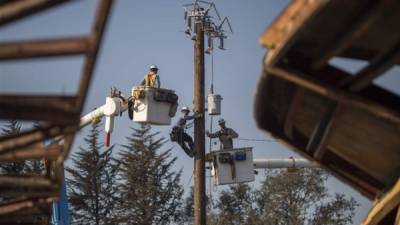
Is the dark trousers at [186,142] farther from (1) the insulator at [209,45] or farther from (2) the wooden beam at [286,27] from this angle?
(2) the wooden beam at [286,27]

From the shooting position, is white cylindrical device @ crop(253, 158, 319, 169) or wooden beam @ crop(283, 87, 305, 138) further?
white cylindrical device @ crop(253, 158, 319, 169)

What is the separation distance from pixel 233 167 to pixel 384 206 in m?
10.9

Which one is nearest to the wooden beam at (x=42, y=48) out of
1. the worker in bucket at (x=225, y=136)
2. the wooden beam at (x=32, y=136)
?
the wooden beam at (x=32, y=136)

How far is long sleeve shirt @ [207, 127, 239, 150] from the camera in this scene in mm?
18172

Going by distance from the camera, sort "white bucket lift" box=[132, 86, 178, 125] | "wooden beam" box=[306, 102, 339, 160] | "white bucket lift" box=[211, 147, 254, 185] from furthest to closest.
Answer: "white bucket lift" box=[211, 147, 254, 185], "white bucket lift" box=[132, 86, 178, 125], "wooden beam" box=[306, 102, 339, 160]

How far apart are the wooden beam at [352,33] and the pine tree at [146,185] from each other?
43.2m

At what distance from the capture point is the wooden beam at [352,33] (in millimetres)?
4270

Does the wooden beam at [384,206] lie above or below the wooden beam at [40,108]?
below

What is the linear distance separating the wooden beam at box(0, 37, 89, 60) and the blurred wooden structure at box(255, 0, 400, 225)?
1.33m

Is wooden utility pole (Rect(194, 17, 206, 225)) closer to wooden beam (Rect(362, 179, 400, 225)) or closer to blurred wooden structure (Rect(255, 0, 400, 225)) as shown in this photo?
blurred wooden structure (Rect(255, 0, 400, 225))

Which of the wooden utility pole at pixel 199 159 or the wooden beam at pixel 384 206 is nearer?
the wooden beam at pixel 384 206

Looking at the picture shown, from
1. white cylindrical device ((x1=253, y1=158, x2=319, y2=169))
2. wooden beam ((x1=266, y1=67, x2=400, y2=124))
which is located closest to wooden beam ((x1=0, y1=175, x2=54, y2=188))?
wooden beam ((x1=266, y1=67, x2=400, y2=124))

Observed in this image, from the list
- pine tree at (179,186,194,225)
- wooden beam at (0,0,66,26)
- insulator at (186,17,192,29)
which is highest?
insulator at (186,17,192,29)

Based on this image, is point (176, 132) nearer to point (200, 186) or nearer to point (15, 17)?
point (200, 186)
